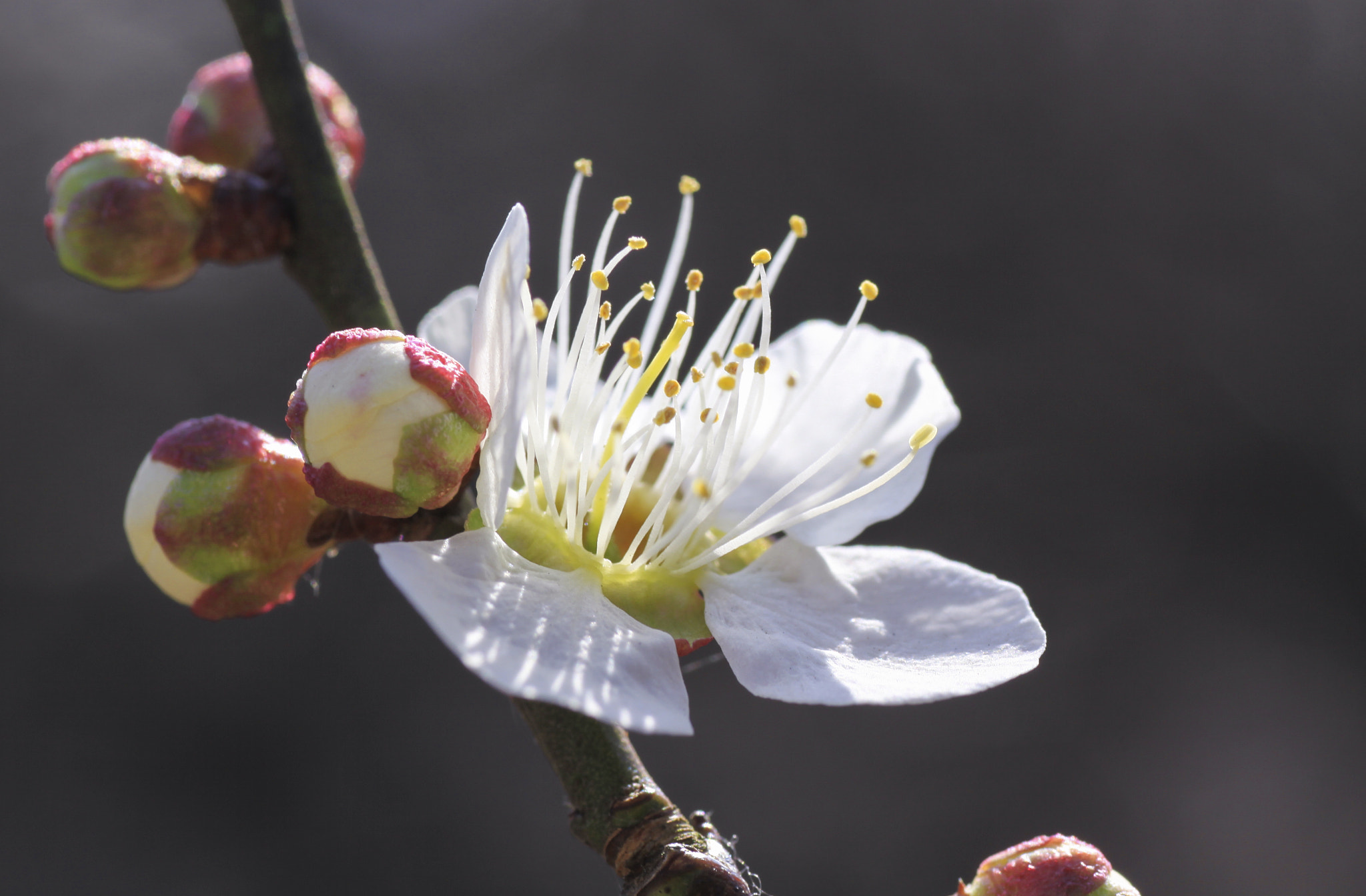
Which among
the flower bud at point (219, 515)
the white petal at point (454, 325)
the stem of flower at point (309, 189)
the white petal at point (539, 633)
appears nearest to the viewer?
the white petal at point (539, 633)

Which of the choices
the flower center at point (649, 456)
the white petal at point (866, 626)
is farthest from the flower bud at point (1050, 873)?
the flower center at point (649, 456)

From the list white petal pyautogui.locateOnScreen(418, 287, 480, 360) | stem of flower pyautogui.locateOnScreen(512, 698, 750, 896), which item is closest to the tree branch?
stem of flower pyautogui.locateOnScreen(512, 698, 750, 896)

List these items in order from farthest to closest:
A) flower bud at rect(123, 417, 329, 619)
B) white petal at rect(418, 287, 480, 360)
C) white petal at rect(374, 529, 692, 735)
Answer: white petal at rect(418, 287, 480, 360)
flower bud at rect(123, 417, 329, 619)
white petal at rect(374, 529, 692, 735)

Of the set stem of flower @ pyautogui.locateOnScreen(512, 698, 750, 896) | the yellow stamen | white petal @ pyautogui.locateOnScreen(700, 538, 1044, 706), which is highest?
the yellow stamen

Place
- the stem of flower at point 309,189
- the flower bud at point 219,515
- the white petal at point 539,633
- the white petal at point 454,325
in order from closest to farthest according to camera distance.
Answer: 1. the white petal at point 539,633
2. the flower bud at point 219,515
3. the stem of flower at point 309,189
4. the white petal at point 454,325

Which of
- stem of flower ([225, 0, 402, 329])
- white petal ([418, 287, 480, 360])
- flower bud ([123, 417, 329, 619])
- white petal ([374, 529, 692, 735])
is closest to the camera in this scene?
white petal ([374, 529, 692, 735])

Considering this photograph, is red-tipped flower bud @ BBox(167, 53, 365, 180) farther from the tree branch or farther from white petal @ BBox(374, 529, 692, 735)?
white petal @ BBox(374, 529, 692, 735)

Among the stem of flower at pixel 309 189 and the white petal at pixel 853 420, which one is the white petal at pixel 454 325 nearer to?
the stem of flower at pixel 309 189
